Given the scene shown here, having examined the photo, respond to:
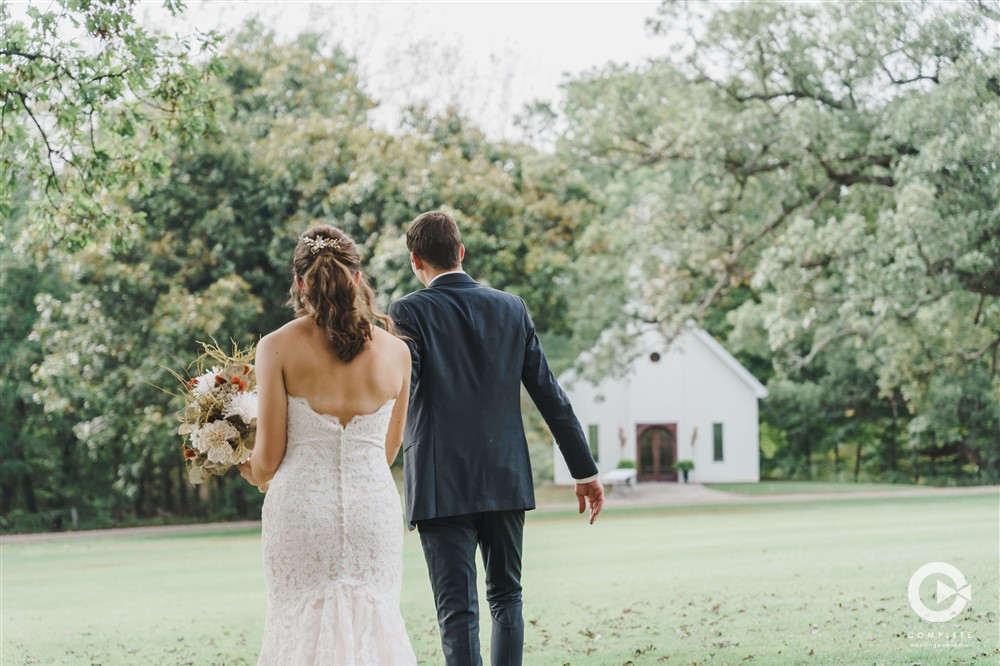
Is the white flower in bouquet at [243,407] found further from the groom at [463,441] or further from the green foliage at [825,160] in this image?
the green foliage at [825,160]

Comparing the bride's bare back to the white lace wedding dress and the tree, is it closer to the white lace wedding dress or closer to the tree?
the white lace wedding dress

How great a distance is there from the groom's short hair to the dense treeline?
15.3 ft

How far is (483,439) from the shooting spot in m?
4.04

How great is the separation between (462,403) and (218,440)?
0.88m

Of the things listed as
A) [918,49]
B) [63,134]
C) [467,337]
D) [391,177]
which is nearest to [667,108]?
[918,49]

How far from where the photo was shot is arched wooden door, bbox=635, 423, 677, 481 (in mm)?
38531

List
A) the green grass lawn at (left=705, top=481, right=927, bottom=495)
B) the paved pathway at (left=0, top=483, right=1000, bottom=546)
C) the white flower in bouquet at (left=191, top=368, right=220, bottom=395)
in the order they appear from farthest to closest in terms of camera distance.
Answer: the green grass lawn at (left=705, top=481, right=927, bottom=495) → the paved pathway at (left=0, top=483, right=1000, bottom=546) → the white flower in bouquet at (left=191, top=368, right=220, bottom=395)

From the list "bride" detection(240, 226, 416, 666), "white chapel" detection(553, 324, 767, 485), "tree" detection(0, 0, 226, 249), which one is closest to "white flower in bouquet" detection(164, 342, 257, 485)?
"bride" detection(240, 226, 416, 666)

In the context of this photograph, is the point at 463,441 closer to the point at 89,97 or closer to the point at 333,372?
the point at 333,372

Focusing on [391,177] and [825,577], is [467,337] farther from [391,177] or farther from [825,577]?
[391,177]

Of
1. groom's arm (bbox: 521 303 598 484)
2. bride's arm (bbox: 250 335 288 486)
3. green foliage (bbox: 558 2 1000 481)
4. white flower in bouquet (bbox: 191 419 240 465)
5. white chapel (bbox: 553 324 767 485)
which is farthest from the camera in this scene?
white chapel (bbox: 553 324 767 485)

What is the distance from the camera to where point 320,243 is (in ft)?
11.7

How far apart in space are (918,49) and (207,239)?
15.0m

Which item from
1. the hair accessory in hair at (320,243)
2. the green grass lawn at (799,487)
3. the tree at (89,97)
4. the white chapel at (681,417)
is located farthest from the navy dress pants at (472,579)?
the white chapel at (681,417)
